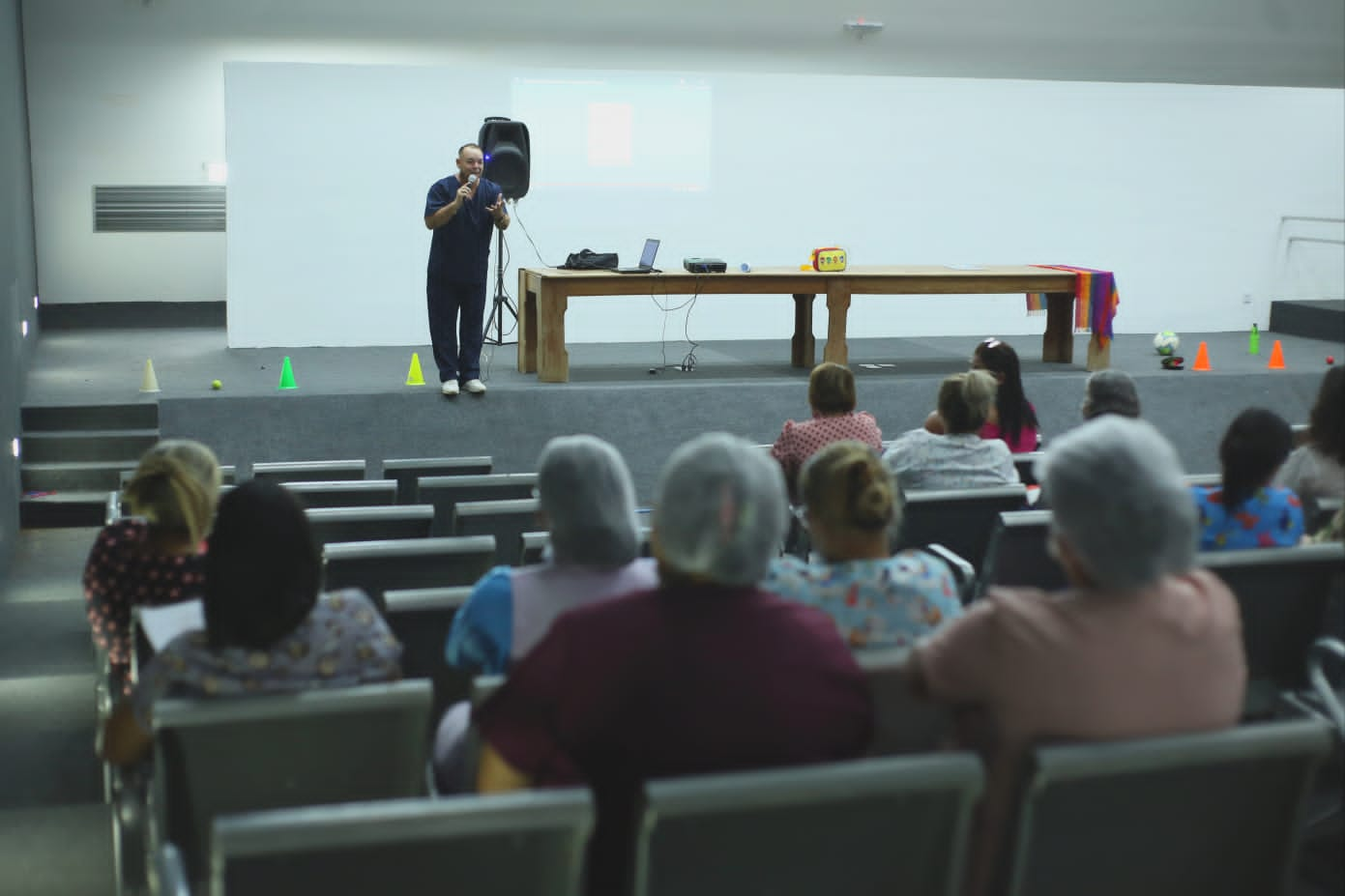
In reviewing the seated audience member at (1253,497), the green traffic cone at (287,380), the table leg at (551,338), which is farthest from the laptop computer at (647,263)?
the seated audience member at (1253,497)

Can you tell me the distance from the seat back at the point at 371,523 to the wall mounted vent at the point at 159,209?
741 centimetres

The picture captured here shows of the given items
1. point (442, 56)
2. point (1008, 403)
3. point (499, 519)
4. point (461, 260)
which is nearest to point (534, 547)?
point (499, 519)

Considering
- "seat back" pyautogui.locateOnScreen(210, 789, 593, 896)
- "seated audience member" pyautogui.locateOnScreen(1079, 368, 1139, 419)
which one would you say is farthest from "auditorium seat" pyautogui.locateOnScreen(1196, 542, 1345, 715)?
"seat back" pyautogui.locateOnScreen(210, 789, 593, 896)

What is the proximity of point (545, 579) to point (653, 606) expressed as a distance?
493mm

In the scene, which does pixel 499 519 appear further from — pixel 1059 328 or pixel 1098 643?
pixel 1059 328

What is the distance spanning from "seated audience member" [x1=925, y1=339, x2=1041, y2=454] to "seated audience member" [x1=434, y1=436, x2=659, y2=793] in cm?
Answer: 314

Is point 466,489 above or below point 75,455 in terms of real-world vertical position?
above

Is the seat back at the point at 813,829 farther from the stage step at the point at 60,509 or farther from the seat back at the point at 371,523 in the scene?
the stage step at the point at 60,509

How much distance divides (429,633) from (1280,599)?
166 centimetres

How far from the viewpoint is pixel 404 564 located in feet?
9.96

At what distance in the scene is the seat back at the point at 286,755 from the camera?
1808 millimetres

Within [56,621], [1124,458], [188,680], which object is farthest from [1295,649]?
[56,621]

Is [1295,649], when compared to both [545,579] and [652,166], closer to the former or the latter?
[545,579]

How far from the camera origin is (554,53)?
9.94 m
